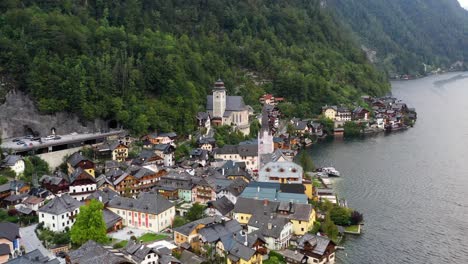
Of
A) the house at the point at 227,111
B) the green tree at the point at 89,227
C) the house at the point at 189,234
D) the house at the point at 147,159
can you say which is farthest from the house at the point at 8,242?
the house at the point at 227,111

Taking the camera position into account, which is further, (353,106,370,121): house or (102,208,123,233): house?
(353,106,370,121): house

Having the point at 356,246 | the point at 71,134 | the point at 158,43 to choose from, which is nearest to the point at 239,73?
the point at 158,43

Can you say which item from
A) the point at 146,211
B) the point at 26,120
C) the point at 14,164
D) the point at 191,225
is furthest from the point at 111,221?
the point at 26,120

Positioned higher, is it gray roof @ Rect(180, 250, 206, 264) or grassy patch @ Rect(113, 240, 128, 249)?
grassy patch @ Rect(113, 240, 128, 249)

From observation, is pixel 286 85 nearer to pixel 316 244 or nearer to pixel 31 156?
pixel 31 156

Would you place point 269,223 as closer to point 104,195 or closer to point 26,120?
point 104,195

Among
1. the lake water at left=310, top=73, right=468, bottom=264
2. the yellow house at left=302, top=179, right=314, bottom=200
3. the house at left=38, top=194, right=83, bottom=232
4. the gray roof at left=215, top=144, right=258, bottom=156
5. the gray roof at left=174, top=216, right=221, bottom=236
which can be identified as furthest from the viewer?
the gray roof at left=215, top=144, right=258, bottom=156

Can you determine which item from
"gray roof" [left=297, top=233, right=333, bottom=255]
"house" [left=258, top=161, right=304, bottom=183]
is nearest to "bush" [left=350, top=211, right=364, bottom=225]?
"gray roof" [left=297, top=233, right=333, bottom=255]

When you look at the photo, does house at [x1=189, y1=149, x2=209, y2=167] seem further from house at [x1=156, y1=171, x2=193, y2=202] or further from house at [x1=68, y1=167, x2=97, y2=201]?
house at [x1=68, y1=167, x2=97, y2=201]
